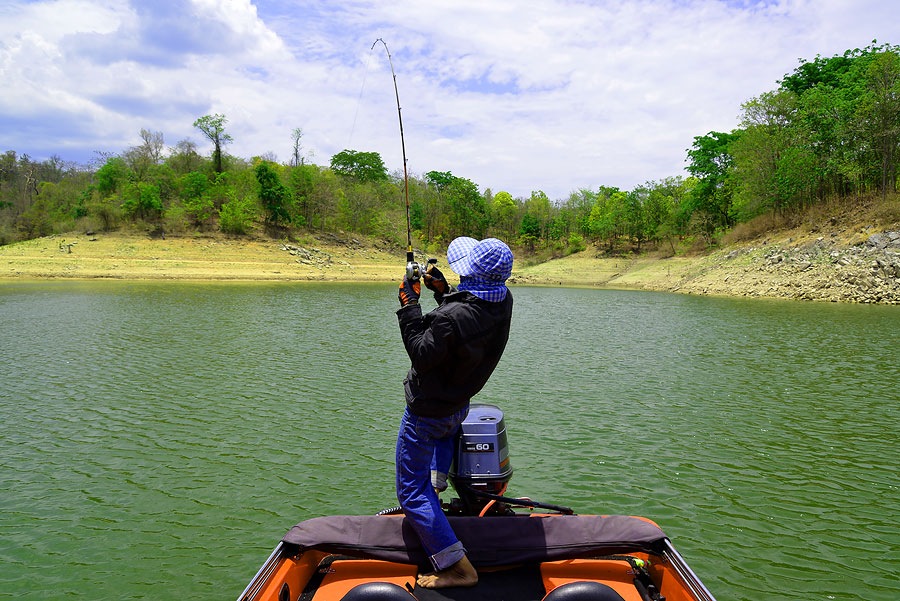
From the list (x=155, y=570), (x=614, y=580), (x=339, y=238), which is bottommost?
(x=155, y=570)

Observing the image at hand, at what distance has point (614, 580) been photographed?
342 cm

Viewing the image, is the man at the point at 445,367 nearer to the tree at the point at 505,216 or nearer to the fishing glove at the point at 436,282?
the fishing glove at the point at 436,282

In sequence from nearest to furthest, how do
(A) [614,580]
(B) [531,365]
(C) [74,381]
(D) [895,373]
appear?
(A) [614,580]
(C) [74,381]
(D) [895,373]
(B) [531,365]

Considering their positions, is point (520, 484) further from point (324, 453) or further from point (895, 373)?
point (895, 373)

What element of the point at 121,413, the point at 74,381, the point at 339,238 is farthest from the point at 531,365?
the point at 339,238

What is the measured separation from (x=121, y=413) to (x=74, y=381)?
266 centimetres

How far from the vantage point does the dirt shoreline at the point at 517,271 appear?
3158cm

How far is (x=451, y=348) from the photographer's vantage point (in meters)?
3.27

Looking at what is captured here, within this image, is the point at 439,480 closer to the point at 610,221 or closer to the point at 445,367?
the point at 445,367

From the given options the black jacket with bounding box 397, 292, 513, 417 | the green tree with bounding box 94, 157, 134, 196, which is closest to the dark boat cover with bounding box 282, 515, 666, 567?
the black jacket with bounding box 397, 292, 513, 417

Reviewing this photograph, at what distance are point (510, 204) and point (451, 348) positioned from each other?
85.9 metres

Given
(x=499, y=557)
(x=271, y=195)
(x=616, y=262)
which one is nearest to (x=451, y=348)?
(x=499, y=557)

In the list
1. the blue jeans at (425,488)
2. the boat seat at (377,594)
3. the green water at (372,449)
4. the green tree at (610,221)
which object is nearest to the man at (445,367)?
the blue jeans at (425,488)

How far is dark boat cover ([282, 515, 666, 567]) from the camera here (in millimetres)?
3398
